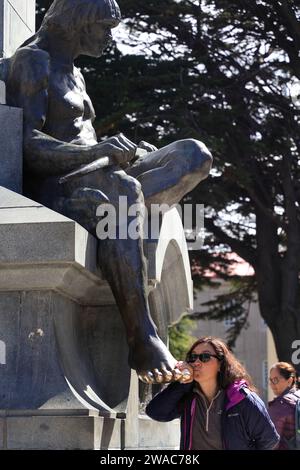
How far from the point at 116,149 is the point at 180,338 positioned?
17957 mm

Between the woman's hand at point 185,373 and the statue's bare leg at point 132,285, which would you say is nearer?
the woman's hand at point 185,373

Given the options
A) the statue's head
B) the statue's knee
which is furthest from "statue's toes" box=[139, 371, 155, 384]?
the statue's head

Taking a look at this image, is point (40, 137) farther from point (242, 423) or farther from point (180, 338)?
point (180, 338)

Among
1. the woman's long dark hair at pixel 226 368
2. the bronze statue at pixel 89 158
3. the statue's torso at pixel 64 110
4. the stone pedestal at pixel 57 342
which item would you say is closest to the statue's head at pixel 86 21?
the bronze statue at pixel 89 158

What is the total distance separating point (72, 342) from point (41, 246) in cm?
67

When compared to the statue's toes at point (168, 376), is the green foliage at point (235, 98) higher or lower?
higher

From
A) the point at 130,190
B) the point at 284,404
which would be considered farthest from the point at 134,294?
the point at 284,404

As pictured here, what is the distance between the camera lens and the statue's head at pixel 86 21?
6242 millimetres

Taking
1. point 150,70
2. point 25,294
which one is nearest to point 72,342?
point 25,294

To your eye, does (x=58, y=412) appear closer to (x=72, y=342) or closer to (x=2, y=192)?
(x=72, y=342)

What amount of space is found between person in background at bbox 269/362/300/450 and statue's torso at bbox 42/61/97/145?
1.99m

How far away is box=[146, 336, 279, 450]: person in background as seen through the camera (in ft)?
14.9

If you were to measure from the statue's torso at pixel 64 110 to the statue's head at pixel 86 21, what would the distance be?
22 centimetres

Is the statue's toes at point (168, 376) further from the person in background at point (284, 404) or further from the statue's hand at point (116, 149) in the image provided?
the person in background at point (284, 404)
